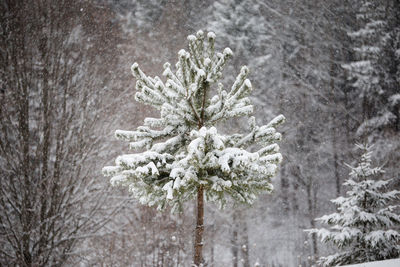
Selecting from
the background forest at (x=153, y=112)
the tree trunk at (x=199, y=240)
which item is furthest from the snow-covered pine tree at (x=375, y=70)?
the tree trunk at (x=199, y=240)

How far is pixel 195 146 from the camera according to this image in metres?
4.25

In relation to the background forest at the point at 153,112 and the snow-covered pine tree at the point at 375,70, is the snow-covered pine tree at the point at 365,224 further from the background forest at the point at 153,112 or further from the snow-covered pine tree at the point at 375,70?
the snow-covered pine tree at the point at 375,70

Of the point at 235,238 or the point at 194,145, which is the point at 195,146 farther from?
the point at 235,238

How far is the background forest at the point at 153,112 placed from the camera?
7.23m

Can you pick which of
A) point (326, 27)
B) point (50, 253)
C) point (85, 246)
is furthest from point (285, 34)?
point (50, 253)

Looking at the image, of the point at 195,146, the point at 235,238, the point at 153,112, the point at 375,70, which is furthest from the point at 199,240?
the point at 375,70

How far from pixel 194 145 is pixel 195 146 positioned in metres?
0.02

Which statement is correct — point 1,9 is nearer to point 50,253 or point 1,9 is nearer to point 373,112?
point 50,253

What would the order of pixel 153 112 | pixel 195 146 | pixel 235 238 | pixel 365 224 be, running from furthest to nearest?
pixel 235 238 → pixel 153 112 → pixel 365 224 → pixel 195 146

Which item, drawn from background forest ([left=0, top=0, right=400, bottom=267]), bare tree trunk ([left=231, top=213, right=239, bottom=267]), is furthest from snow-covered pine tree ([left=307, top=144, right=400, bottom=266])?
bare tree trunk ([left=231, top=213, right=239, bottom=267])

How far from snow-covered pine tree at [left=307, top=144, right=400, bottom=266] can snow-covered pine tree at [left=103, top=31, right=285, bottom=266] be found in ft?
12.0

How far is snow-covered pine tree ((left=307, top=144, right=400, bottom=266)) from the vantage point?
7133mm

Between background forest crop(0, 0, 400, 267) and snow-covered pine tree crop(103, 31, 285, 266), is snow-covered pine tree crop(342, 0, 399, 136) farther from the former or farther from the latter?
snow-covered pine tree crop(103, 31, 285, 266)

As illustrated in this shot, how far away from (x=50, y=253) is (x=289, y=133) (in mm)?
16910
